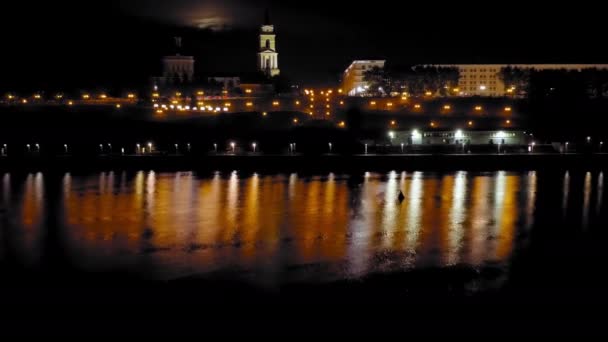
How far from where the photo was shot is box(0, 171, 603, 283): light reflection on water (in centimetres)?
777

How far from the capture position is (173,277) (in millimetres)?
6980

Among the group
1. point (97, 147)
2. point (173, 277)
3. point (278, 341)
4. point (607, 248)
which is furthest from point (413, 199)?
point (97, 147)

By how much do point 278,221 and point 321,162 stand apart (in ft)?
32.4

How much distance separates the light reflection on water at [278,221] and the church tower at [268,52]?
37.0 metres

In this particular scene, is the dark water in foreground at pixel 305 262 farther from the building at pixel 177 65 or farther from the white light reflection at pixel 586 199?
the building at pixel 177 65

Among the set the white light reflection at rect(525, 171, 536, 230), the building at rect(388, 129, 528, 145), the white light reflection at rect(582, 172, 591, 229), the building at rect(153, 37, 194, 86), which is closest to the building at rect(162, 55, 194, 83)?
the building at rect(153, 37, 194, 86)

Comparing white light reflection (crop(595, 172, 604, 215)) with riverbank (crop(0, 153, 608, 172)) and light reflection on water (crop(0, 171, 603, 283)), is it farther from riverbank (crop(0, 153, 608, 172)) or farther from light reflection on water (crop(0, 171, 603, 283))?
riverbank (crop(0, 153, 608, 172))

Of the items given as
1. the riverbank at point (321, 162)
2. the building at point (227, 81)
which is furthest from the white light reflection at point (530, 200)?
the building at point (227, 81)

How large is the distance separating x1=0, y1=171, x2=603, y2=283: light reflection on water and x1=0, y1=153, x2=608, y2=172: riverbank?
221 cm

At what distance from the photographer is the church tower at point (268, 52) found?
53812 mm

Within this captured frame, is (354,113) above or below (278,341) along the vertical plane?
above

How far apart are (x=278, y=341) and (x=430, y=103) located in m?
31.5

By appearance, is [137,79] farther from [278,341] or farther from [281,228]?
[278,341]

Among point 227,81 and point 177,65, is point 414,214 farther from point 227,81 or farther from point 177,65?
point 177,65
